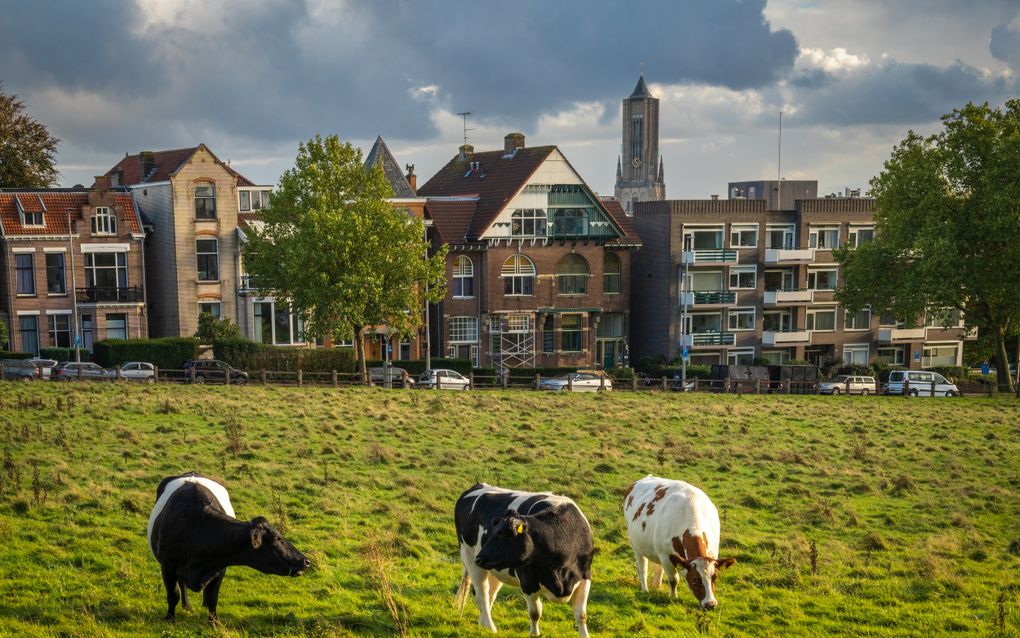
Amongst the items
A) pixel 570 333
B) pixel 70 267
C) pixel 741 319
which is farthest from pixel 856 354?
pixel 70 267

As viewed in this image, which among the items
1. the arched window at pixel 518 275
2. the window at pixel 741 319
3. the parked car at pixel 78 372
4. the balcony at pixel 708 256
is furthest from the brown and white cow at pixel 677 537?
the window at pixel 741 319

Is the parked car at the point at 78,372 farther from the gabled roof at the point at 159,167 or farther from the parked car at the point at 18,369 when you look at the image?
the gabled roof at the point at 159,167

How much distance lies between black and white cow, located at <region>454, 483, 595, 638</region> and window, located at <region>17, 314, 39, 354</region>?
155ft

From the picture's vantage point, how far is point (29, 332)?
52.1 metres

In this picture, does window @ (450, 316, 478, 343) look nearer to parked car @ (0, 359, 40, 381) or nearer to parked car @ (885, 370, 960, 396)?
parked car @ (885, 370, 960, 396)

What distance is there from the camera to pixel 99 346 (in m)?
47.3

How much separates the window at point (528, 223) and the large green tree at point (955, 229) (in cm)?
1969

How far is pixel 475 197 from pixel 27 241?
89.1 feet

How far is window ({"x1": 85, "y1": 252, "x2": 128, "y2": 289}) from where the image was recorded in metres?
52.9

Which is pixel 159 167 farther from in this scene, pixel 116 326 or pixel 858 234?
pixel 858 234

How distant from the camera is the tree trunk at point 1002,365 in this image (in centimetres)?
5044

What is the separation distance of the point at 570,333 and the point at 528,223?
7971mm

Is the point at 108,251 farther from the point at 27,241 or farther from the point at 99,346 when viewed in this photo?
the point at 99,346

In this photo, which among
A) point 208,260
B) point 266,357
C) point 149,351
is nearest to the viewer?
point 149,351
